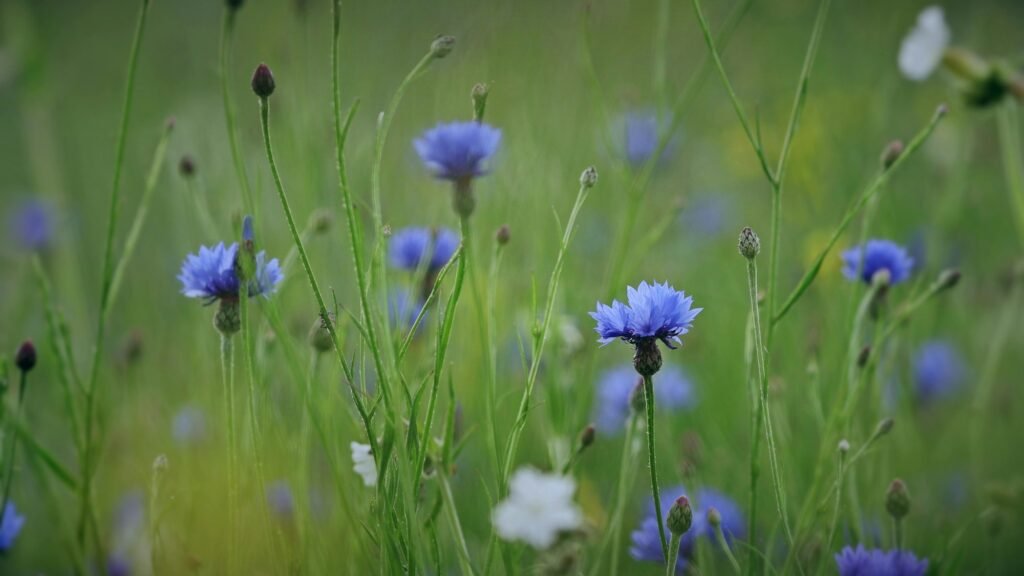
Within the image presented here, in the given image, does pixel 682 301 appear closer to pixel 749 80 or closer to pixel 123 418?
pixel 123 418

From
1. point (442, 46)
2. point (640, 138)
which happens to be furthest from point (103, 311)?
point (640, 138)

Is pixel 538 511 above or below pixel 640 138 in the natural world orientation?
below

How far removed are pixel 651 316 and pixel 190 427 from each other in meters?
0.77

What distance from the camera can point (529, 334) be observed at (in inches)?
43.5

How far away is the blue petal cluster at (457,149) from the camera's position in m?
0.74

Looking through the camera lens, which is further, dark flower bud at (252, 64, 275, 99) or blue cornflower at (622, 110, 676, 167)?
blue cornflower at (622, 110, 676, 167)

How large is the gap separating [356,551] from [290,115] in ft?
2.11

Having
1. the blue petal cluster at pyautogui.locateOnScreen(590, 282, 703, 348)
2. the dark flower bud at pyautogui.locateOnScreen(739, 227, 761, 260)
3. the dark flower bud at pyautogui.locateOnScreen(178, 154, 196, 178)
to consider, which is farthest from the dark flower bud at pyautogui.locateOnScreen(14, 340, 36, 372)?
the dark flower bud at pyautogui.locateOnScreen(739, 227, 761, 260)

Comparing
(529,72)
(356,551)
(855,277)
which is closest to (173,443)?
(356,551)

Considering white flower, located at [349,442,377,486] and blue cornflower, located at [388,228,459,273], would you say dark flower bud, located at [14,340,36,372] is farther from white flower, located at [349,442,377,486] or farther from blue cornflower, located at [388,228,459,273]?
blue cornflower, located at [388,228,459,273]

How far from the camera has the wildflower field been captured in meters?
0.74

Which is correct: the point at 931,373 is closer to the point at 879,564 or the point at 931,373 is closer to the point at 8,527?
the point at 879,564

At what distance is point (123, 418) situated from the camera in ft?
4.20

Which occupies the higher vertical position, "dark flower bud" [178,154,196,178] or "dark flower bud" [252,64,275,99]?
"dark flower bud" [178,154,196,178]
